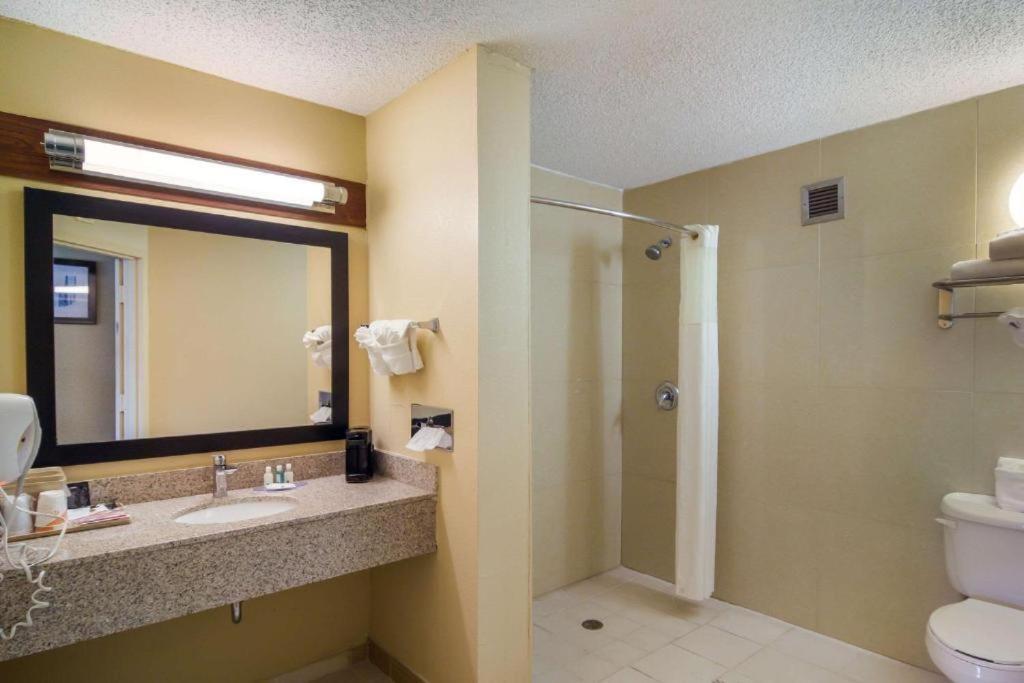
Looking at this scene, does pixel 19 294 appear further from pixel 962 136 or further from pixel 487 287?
pixel 962 136

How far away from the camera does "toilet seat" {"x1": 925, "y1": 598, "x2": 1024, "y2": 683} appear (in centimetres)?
166

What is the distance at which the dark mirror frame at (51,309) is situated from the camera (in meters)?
1.80

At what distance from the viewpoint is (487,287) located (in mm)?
1944

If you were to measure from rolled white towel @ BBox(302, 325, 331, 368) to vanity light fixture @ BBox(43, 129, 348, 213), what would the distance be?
507 mm

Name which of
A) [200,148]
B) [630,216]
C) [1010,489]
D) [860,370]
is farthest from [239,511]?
[1010,489]

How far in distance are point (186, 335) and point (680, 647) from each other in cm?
244

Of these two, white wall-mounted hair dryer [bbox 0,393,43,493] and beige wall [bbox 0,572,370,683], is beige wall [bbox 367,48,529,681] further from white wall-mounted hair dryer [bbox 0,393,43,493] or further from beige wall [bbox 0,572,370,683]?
white wall-mounted hair dryer [bbox 0,393,43,493]

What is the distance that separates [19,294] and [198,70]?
0.97 m

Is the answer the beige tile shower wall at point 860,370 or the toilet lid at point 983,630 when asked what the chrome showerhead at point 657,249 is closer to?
the beige tile shower wall at point 860,370

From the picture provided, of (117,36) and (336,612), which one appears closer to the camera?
(117,36)

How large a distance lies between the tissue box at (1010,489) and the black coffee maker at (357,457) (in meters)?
2.36

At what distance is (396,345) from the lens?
209 cm

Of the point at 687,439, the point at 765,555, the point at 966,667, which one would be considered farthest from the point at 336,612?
the point at 966,667

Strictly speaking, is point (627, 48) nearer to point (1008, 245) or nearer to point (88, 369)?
point (1008, 245)
